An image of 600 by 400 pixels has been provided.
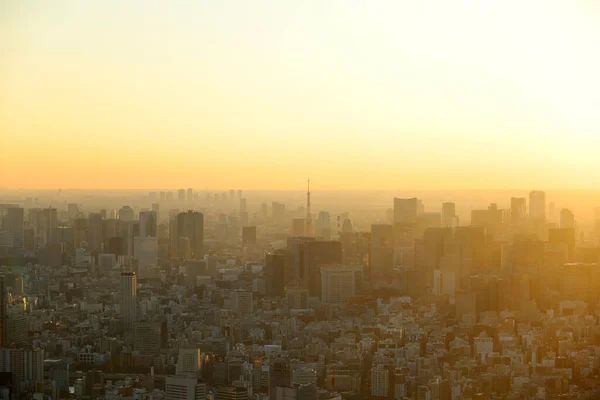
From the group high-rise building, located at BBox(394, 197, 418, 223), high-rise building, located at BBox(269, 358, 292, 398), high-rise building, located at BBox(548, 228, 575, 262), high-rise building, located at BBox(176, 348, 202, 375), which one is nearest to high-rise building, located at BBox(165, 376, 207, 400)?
high-rise building, located at BBox(176, 348, 202, 375)

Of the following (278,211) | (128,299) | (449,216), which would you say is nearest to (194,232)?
(278,211)

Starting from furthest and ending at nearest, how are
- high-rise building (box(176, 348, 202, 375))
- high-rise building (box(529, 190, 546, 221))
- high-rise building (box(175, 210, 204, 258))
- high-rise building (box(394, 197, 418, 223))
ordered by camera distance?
high-rise building (box(175, 210, 204, 258)), high-rise building (box(394, 197, 418, 223)), high-rise building (box(529, 190, 546, 221)), high-rise building (box(176, 348, 202, 375))

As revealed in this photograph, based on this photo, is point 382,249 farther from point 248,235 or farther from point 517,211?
point 517,211

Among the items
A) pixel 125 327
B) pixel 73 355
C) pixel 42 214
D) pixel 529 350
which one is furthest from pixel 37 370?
pixel 529 350

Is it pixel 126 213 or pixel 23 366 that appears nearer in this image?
pixel 23 366

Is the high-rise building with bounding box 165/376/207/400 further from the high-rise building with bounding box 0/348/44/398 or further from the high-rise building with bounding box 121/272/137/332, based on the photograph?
the high-rise building with bounding box 121/272/137/332
